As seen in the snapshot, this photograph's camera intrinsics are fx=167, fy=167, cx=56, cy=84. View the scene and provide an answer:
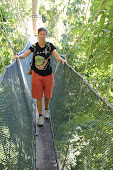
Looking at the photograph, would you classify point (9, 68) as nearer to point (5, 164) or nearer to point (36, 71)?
point (36, 71)

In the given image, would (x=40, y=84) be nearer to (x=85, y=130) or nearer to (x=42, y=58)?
(x=42, y=58)

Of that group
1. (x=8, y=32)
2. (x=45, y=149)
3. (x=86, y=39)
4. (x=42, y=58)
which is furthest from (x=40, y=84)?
(x=86, y=39)

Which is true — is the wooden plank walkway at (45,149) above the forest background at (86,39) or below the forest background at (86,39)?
below

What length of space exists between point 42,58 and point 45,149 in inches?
38.1

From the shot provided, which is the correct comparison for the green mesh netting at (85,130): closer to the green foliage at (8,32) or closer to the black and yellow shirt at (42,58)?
the black and yellow shirt at (42,58)

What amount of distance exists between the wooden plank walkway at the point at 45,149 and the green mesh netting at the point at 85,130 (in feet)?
0.43

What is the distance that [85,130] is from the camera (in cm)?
100

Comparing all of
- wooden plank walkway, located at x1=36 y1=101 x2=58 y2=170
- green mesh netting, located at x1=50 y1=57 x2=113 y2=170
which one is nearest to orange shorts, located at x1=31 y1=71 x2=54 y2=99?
green mesh netting, located at x1=50 y1=57 x2=113 y2=170

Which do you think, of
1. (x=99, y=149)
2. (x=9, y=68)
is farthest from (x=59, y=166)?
(x=9, y=68)

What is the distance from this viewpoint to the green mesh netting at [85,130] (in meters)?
0.78

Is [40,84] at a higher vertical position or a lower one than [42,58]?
lower

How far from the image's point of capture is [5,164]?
0.75 m

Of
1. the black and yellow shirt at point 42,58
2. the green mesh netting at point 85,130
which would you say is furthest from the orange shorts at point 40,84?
the green mesh netting at point 85,130

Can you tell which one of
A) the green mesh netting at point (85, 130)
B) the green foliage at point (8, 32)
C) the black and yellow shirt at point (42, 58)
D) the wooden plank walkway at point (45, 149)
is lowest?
the wooden plank walkway at point (45, 149)
